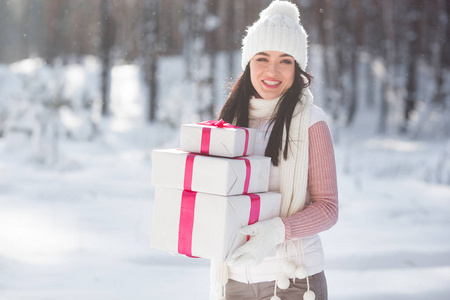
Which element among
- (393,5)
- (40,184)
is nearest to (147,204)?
(40,184)

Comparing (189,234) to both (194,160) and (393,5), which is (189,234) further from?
(393,5)

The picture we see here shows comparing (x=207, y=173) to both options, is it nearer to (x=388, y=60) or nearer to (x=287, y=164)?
(x=287, y=164)

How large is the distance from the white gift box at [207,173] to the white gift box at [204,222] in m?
0.02

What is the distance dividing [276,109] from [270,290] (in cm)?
49

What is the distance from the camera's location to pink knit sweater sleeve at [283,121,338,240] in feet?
4.51

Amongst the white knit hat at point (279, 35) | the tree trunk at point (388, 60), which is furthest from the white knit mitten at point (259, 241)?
the tree trunk at point (388, 60)

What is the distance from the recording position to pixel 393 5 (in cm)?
1302

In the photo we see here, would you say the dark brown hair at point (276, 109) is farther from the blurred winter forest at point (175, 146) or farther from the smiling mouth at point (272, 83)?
the blurred winter forest at point (175, 146)

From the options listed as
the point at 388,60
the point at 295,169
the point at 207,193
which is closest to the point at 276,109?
the point at 295,169

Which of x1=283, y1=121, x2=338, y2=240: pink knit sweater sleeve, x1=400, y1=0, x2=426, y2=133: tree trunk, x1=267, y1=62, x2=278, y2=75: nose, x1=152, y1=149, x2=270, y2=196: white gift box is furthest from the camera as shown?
x1=400, y1=0, x2=426, y2=133: tree trunk

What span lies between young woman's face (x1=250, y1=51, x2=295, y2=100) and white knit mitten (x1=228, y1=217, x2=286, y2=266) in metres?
0.39

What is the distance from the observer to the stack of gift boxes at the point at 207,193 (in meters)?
1.21

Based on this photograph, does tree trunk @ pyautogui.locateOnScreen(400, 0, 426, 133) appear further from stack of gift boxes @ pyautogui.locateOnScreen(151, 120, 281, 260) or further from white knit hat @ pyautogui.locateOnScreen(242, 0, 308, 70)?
stack of gift boxes @ pyautogui.locateOnScreen(151, 120, 281, 260)

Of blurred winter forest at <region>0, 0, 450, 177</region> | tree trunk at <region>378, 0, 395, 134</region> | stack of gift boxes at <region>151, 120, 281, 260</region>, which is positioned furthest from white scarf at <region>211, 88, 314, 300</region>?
tree trunk at <region>378, 0, 395, 134</region>
